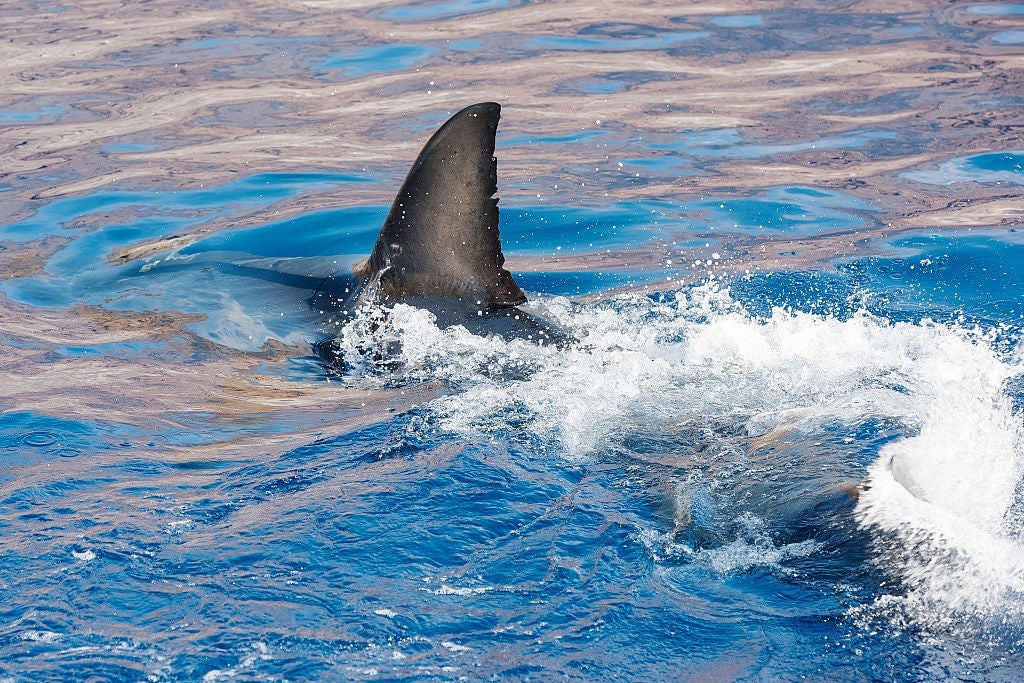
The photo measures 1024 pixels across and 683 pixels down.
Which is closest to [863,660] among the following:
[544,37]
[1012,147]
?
[1012,147]

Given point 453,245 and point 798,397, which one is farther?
point 453,245

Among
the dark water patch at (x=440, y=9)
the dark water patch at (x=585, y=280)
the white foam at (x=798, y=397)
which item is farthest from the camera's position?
the dark water patch at (x=440, y=9)

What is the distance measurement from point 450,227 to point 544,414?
115 cm

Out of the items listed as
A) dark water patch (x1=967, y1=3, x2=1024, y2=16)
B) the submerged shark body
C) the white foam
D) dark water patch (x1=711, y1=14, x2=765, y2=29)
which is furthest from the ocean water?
dark water patch (x1=967, y1=3, x2=1024, y2=16)

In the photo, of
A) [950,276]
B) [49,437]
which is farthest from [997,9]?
[49,437]

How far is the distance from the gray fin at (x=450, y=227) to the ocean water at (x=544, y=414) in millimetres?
243

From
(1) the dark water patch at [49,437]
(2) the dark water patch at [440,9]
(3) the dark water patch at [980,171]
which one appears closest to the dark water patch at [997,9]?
(3) the dark water patch at [980,171]

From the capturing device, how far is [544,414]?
498 cm

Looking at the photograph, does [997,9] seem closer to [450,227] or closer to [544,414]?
[450,227]

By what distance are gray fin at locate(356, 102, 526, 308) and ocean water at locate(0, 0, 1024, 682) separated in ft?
0.80

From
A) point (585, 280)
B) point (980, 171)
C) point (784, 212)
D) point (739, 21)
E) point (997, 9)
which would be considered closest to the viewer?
point (585, 280)

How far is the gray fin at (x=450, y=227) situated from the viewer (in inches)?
212

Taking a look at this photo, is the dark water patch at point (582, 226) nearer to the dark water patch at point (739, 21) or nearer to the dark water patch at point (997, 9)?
the dark water patch at point (739, 21)

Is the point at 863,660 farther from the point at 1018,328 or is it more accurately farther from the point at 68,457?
the point at 1018,328
